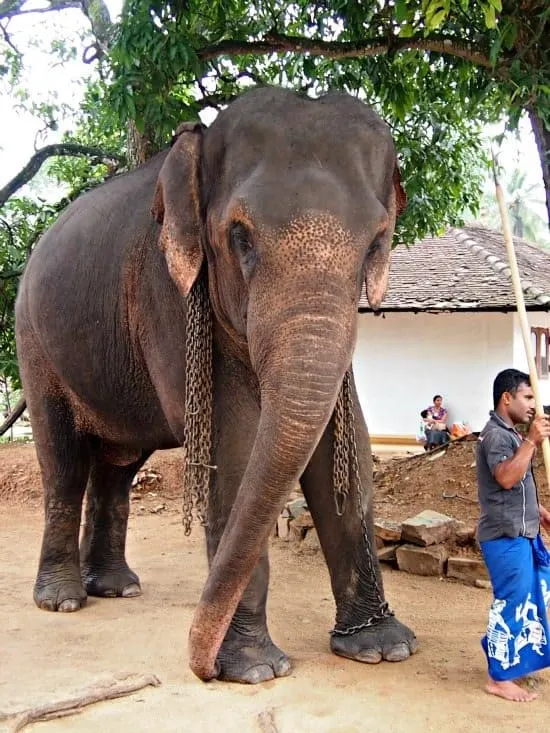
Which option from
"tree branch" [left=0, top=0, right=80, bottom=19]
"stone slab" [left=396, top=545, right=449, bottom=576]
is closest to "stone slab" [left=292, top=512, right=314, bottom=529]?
"stone slab" [left=396, top=545, right=449, bottom=576]

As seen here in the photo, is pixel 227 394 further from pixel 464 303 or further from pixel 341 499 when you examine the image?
pixel 464 303

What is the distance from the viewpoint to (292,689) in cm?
394

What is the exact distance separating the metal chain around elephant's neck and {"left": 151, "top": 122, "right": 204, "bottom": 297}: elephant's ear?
886mm

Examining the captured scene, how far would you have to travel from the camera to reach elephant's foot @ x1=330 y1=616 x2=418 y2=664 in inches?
172

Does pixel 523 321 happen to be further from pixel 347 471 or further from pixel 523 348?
pixel 523 348

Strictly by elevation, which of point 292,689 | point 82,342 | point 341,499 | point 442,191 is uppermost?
point 442,191

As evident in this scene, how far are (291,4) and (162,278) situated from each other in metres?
3.57

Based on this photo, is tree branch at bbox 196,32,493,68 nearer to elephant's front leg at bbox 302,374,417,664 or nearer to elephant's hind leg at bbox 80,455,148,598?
elephant's front leg at bbox 302,374,417,664

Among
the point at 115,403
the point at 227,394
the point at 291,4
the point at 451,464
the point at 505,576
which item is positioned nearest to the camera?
the point at 505,576

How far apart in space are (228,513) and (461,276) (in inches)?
544

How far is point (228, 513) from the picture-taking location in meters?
4.11

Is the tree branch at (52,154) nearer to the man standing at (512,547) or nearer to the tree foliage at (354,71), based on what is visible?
the tree foliage at (354,71)

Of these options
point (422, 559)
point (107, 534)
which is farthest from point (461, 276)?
point (107, 534)

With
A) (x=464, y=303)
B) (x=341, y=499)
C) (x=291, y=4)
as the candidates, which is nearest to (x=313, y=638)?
(x=341, y=499)
